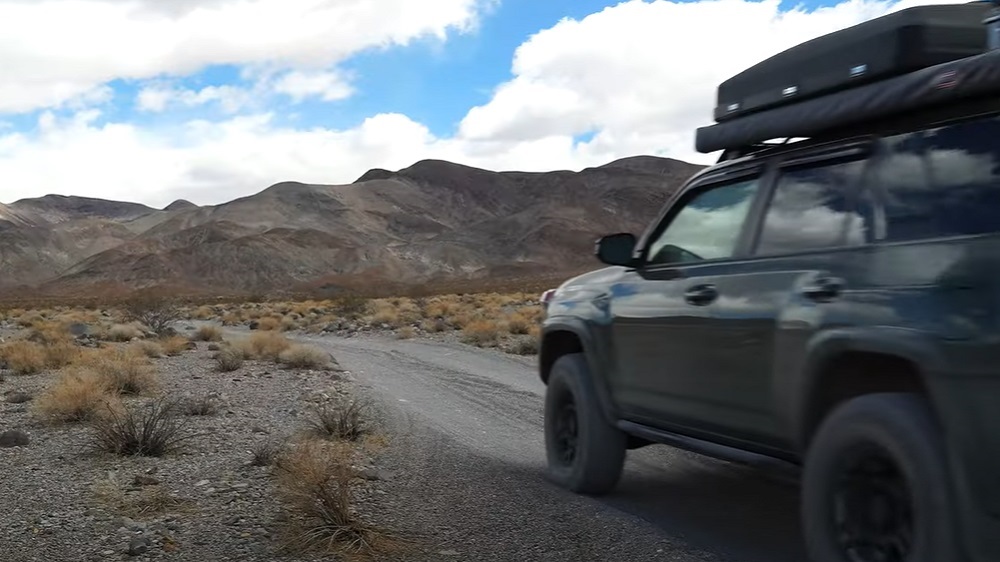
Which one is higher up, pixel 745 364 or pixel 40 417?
pixel 745 364

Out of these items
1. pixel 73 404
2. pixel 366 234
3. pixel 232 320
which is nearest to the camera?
pixel 73 404

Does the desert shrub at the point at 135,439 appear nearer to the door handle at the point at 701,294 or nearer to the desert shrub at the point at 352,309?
the door handle at the point at 701,294

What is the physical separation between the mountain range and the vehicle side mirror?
9300 centimetres

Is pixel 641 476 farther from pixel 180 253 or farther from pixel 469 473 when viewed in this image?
pixel 180 253

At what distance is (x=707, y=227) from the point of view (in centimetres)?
563

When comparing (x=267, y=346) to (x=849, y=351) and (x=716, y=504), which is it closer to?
(x=716, y=504)

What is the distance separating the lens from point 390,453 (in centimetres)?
834

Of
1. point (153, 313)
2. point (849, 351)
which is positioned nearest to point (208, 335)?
point (153, 313)

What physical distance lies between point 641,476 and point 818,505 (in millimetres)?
3223

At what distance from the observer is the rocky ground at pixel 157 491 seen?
565 cm

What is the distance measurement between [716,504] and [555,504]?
38.7 inches

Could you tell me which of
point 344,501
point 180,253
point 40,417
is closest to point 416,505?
point 344,501

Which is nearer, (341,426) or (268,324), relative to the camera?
(341,426)

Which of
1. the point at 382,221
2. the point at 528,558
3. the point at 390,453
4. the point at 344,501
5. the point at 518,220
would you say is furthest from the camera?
the point at 382,221
